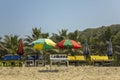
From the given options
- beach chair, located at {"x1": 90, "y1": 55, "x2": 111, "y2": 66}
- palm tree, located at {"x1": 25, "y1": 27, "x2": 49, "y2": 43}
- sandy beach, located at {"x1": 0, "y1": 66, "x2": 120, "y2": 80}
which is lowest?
sandy beach, located at {"x1": 0, "y1": 66, "x2": 120, "y2": 80}

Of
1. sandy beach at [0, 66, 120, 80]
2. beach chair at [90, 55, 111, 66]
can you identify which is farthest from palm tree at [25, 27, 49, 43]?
sandy beach at [0, 66, 120, 80]

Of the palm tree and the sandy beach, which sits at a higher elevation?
the palm tree

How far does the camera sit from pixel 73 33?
1217 inches

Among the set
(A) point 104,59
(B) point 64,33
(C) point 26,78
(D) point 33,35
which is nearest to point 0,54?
(D) point 33,35

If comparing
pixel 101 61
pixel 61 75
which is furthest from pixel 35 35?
pixel 61 75

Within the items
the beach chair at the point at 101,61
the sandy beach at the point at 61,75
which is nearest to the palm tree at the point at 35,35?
the beach chair at the point at 101,61

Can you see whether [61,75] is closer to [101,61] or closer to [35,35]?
[101,61]

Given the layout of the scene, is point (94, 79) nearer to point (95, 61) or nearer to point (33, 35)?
point (95, 61)

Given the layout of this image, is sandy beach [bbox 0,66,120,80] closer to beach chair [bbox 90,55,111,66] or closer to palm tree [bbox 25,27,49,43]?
beach chair [bbox 90,55,111,66]

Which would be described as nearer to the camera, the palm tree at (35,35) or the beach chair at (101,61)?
the beach chair at (101,61)

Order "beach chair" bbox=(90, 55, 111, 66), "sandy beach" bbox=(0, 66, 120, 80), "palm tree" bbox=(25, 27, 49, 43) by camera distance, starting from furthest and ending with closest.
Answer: "palm tree" bbox=(25, 27, 49, 43), "beach chair" bbox=(90, 55, 111, 66), "sandy beach" bbox=(0, 66, 120, 80)

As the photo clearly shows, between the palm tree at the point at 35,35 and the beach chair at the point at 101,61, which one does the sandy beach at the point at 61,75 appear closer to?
the beach chair at the point at 101,61

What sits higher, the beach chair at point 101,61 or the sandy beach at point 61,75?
the beach chair at point 101,61

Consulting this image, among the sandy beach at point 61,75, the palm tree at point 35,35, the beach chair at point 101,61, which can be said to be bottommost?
the sandy beach at point 61,75
